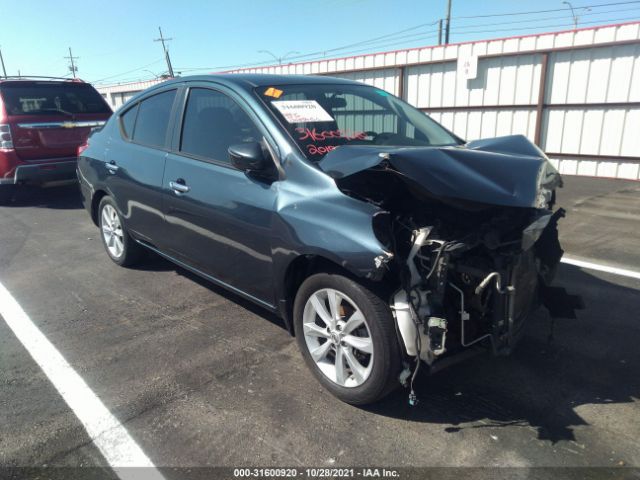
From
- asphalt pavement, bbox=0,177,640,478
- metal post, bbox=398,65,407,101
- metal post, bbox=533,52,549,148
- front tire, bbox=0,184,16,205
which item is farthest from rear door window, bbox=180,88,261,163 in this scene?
metal post, bbox=398,65,407,101

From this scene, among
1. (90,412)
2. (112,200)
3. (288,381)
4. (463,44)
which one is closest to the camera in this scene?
(90,412)

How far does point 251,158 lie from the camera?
2846 mm

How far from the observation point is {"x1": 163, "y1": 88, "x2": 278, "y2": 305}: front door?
3.01m

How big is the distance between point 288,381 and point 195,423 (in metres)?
0.60

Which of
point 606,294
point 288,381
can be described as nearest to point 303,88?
point 288,381

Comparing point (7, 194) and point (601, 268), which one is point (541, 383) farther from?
point (7, 194)

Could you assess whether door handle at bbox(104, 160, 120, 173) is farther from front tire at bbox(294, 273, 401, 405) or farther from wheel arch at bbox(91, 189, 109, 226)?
front tire at bbox(294, 273, 401, 405)

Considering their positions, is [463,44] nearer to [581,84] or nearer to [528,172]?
[581,84]

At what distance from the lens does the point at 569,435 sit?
7.93 ft

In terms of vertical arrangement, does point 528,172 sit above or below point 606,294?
above

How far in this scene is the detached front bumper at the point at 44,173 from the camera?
7219mm

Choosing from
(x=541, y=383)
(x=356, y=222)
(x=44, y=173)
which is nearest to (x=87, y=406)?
(x=356, y=222)

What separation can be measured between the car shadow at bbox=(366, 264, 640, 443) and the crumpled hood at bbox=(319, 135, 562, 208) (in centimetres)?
108

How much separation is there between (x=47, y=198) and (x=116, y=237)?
4944mm
